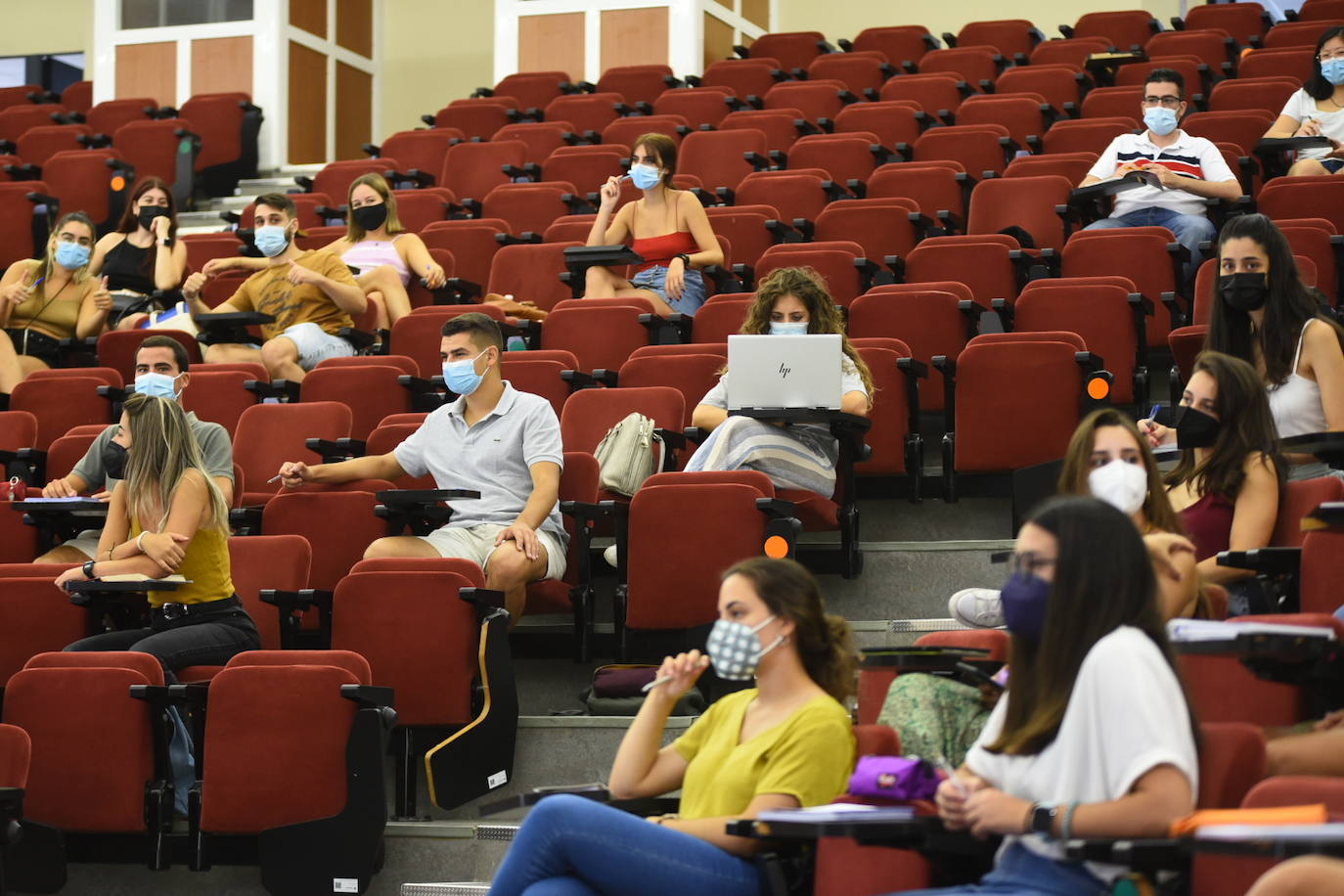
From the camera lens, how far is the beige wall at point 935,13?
7.18 metres

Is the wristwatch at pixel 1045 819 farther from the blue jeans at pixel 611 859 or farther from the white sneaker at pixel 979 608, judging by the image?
the white sneaker at pixel 979 608

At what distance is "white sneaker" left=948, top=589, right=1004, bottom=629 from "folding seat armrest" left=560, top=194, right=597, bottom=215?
2.54 metres

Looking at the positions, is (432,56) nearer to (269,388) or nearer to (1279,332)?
(269,388)

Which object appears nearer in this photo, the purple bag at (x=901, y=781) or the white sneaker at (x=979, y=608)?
the purple bag at (x=901, y=781)

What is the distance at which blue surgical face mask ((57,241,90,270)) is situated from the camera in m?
4.26

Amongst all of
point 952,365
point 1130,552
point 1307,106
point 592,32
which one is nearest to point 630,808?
point 1130,552

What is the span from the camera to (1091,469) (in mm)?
2104

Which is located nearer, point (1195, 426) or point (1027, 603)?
point (1027, 603)

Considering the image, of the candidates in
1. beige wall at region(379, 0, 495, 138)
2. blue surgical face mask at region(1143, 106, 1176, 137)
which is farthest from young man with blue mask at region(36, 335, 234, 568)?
beige wall at region(379, 0, 495, 138)

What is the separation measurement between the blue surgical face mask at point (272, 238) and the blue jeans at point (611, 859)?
2.48 m

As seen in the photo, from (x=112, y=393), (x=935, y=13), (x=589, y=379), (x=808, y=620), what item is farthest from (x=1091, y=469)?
(x=935, y=13)

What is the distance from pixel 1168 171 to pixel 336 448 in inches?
73.6

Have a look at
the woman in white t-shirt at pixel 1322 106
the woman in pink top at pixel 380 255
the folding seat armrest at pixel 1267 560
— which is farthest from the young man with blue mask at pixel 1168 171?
the folding seat armrest at pixel 1267 560

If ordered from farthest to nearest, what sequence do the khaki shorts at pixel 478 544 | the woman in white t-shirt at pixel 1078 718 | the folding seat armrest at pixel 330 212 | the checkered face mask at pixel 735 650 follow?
the folding seat armrest at pixel 330 212
the khaki shorts at pixel 478 544
the checkered face mask at pixel 735 650
the woman in white t-shirt at pixel 1078 718
